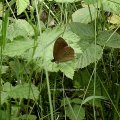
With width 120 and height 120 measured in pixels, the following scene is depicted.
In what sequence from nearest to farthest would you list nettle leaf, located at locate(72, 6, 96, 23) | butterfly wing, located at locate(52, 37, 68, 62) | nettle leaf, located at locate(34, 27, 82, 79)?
butterfly wing, located at locate(52, 37, 68, 62) → nettle leaf, located at locate(34, 27, 82, 79) → nettle leaf, located at locate(72, 6, 96, 23)

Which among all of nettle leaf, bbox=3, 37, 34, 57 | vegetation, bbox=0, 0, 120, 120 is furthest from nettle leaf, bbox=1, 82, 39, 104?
nettle leaf, bbox=3, 37, 34, 57

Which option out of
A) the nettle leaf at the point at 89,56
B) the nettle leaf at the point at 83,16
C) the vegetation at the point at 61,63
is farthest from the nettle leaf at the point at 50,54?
the nettle leaf at the point at 83,16

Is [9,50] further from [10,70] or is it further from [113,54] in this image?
[113,54]

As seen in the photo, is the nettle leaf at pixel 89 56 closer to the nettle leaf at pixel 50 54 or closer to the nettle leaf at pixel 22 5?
the nettle leaf at pixel 50 54

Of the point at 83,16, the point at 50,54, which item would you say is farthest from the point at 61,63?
the point at 83,16

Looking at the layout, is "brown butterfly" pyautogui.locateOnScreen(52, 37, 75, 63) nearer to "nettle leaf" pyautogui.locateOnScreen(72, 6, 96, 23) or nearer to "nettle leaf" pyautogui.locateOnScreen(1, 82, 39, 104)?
"nettle leaf" pyautogui.locateOnScreen(1, 82, 39, 104)

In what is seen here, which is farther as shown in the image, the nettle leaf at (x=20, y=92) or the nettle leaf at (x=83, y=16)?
the nettle leaf at (x=83, y=16)

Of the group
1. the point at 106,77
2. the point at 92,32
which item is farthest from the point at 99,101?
the point at 92,32

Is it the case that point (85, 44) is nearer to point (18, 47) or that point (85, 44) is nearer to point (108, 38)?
point (108, 38)
